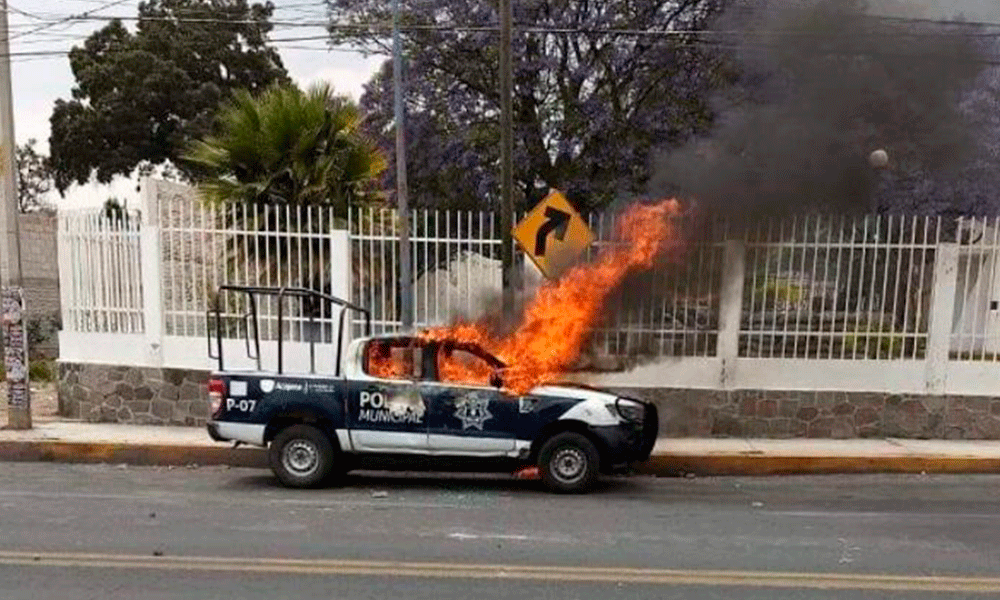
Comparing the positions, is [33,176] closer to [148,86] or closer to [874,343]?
[148,86]

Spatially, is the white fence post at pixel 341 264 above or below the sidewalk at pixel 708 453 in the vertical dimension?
above

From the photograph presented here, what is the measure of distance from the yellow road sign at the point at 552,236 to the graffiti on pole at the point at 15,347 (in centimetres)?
558

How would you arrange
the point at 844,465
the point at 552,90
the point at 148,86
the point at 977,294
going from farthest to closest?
the point at 148,86 → the point at 552,90 → the point at 977,294 → the point at 844,465

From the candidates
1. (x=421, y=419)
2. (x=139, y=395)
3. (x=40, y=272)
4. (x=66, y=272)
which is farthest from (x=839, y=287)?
(x=40, y=272)

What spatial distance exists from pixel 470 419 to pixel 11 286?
18.7 ft

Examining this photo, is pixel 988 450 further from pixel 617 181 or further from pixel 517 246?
pixel 617 181

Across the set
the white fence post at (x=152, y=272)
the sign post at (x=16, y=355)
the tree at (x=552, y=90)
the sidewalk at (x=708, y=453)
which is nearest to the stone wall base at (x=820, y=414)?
the sidewalk at (x=708, y=453)

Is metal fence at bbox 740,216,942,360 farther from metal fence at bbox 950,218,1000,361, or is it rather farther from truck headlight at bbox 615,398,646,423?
truck headlight at bbox 615,398,646,423

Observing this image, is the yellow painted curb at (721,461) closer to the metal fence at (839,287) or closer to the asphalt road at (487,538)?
the asphalt road at (487,538)

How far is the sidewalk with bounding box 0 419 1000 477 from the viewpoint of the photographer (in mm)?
9211

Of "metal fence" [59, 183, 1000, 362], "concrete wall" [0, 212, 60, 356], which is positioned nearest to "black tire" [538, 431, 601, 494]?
"metal fence" [59, 183, 1000, 362]

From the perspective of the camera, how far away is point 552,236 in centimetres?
987

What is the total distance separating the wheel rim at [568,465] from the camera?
7.99m

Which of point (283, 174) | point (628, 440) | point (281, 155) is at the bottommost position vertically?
point (628, 440)
